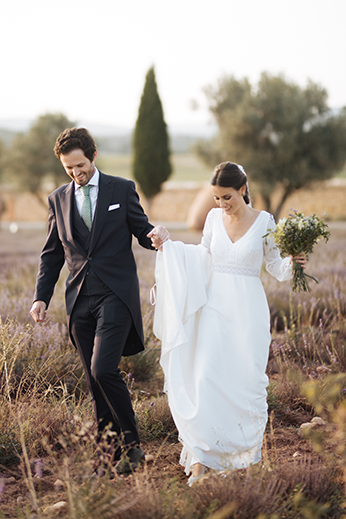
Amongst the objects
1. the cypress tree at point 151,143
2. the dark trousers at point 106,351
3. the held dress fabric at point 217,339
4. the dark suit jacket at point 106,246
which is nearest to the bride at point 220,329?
the held dress fabric at point 217,339

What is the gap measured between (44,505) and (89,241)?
1642 millimetres

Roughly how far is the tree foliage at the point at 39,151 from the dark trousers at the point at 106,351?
84.5ft

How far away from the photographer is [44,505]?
2.81 m

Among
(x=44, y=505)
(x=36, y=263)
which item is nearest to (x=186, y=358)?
(x=44, y=505)

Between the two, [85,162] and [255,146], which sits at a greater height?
[255,146]

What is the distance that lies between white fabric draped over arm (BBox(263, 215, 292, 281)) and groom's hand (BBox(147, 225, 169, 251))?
77 cm

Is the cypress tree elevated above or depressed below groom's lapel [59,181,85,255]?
above

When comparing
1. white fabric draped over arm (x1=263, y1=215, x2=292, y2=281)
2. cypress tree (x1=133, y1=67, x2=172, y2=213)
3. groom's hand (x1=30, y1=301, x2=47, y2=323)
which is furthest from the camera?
cypress tree (x1=133, y1=67, x2=172, y2=213)

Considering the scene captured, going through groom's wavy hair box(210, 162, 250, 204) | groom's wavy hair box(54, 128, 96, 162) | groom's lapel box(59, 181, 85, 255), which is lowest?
groom's lapel box(59, 181, 85, 255)

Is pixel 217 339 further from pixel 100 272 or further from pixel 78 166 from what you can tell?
pixel 78 166

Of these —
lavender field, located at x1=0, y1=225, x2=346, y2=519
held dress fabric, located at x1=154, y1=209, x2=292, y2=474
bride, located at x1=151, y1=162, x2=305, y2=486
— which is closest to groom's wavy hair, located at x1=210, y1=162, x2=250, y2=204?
bride, located at x1=151, y1=162, x2=305, y2=486

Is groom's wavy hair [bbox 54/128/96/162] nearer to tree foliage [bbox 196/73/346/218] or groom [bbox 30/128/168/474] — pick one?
groom [bbox 30/128/168/474]

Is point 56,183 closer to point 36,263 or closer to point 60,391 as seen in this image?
point 36,263

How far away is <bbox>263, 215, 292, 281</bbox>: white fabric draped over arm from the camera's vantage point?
3.67m
